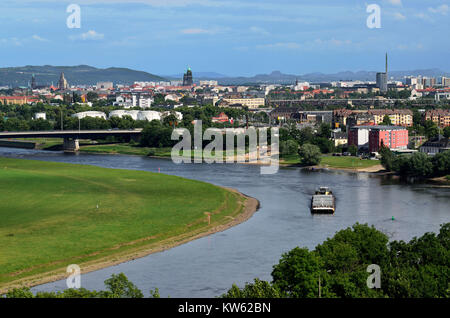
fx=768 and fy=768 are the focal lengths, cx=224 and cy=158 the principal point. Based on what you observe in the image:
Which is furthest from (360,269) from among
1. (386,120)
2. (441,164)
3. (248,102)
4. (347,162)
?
(248,102)

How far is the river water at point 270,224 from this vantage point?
61.3ft

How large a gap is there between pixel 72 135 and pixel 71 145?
975 millimetres

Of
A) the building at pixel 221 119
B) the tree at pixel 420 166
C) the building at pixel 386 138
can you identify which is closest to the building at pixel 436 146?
the building at pixel 386 138

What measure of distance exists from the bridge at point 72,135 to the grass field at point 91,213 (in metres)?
20.5

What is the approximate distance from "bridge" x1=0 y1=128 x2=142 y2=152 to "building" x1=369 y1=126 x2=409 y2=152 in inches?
885

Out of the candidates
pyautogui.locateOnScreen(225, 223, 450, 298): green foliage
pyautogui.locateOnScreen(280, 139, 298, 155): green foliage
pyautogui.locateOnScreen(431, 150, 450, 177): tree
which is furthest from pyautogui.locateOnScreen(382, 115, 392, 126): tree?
pyautogui.locateOnScreen(225, 223, 450, 298): green foliage

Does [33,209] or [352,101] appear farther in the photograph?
[352,101]

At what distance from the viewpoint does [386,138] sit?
5062 centimetres

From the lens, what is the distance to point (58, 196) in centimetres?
3078
